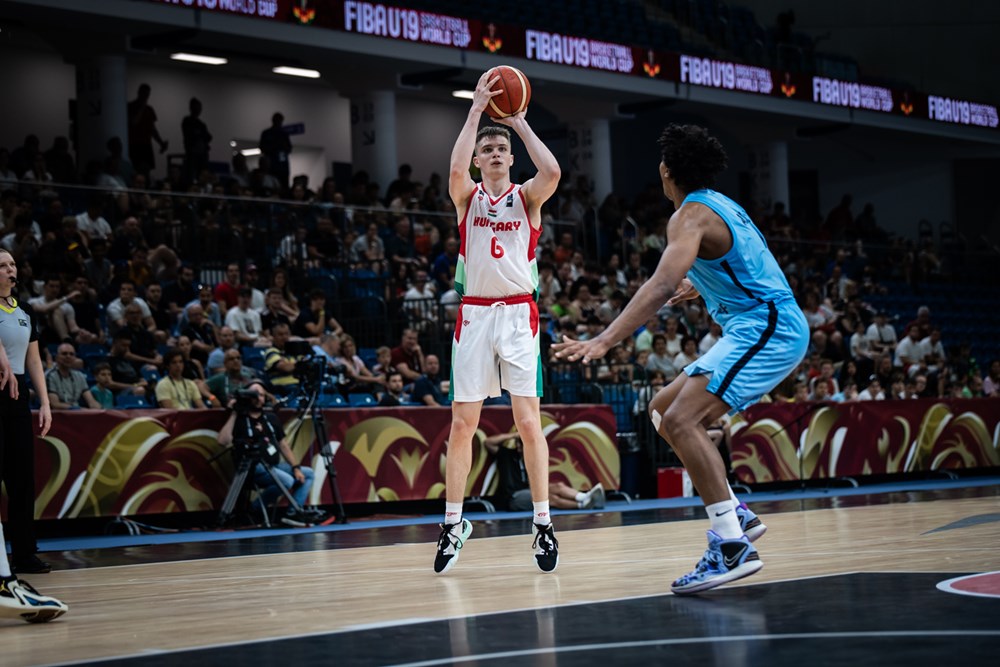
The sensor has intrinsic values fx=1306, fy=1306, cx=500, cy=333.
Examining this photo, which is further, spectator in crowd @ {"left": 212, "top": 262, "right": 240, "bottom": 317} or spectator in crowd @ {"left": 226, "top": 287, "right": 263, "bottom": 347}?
spectator in crowd @ {"left": 212, "top": 262, "right": 240, "bottom": 317}

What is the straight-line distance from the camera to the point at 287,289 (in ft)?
53.0

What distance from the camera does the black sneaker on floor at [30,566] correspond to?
25.7 ft

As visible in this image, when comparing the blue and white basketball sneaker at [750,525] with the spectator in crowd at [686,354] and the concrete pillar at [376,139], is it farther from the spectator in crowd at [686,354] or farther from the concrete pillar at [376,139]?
the concrete pillar at [376,139]

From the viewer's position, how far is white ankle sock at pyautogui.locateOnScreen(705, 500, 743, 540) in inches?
216

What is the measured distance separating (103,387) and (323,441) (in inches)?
89.7

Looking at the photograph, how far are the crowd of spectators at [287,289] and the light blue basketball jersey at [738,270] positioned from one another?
7627 millimetres

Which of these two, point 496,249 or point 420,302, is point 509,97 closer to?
point 496,249

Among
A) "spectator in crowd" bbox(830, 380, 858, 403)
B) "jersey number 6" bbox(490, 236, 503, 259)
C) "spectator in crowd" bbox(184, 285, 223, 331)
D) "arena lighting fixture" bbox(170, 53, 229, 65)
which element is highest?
"arena lighting fixture" bbox(170, 53, 229, 65)

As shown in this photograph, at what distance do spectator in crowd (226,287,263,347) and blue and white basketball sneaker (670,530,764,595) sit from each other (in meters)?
10.1

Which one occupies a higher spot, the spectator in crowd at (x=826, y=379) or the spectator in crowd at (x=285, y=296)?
the spectator in crowd at (x=285, y=296)

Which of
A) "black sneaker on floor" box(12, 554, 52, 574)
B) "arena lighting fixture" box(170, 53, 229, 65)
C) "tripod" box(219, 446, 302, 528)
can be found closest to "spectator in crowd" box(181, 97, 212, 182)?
"arena lighting fixture" box(170, 53, 229, 65)

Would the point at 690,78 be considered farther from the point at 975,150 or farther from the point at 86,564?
the point at 86,564

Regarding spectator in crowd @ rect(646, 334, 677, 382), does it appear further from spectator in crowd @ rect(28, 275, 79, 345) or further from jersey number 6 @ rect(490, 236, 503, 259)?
jersey number 6 @ rect(490, 236, 503, 259)

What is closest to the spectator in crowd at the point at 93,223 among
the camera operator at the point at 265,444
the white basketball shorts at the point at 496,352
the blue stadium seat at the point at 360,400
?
the blue stadium seat at the point at 360,400
